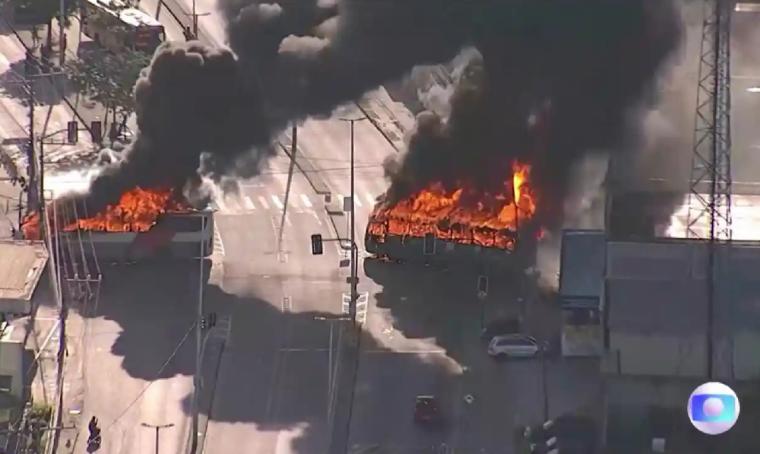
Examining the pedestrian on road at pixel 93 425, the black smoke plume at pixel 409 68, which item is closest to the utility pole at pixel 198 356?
the pedestrian on road at pixel 93 425

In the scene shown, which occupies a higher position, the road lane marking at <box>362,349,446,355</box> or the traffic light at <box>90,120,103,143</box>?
the traffic light at <box>90,120,103,143</box>

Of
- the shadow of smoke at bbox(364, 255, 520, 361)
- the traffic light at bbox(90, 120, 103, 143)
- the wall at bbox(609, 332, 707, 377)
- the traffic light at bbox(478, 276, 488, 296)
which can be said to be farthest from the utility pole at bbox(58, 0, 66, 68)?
the wall at bbox(609, 332, 707, 377)

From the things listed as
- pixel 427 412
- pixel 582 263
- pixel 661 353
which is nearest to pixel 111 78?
pixel 582 263

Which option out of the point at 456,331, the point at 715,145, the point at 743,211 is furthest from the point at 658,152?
the point at 456,331

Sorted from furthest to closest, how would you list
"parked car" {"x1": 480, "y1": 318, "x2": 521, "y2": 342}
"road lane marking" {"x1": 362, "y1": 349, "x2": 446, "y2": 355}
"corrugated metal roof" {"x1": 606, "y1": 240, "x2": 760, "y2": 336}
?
"parked car" {"x1": 480, "y1": 318, "x2": 521, "y2": 342}, "road lane marking" {"x1": 362, "y1": 349, "x2": 446, "y2": 355}, "corrugated metal roof" {"x1": 606, "y1": 240, "x2": 760, "y2": 336}

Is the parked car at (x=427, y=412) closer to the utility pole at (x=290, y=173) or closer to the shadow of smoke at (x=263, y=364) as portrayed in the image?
the shadow of smoke at (x=263, y=364)

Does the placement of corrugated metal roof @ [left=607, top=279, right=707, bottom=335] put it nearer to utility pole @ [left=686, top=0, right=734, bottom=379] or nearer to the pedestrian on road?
utility pole @ [left=686, top=0, right=734, bottom=379]
